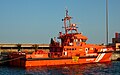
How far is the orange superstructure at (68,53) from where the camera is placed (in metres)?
40.7

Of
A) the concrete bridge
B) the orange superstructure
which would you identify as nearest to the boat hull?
the orange superstructure

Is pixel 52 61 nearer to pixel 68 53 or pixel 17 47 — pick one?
pixel 68 53

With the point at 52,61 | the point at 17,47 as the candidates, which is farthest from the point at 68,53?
the point at 17,47

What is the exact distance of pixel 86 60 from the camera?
44.5 meters

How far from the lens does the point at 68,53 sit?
4331 centimetres

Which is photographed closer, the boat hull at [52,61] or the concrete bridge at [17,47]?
the boat hull at [52,61]

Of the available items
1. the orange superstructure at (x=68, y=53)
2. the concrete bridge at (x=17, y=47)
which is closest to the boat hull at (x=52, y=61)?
the orange superstructure at (x=68, y=53)

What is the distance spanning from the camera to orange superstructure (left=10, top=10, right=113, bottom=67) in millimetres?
40741

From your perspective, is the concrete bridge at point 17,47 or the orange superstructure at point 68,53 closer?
the orange superstructure at point 68,53

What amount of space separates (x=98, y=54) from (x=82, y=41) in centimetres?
326

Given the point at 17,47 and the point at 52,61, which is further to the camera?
the point at 17,47

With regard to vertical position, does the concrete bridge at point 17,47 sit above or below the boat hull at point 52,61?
above

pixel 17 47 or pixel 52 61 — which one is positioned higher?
pixel 17 47

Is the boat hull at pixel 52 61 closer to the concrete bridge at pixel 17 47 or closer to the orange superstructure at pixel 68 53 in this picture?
the orange superstructure at pixel 68 53
